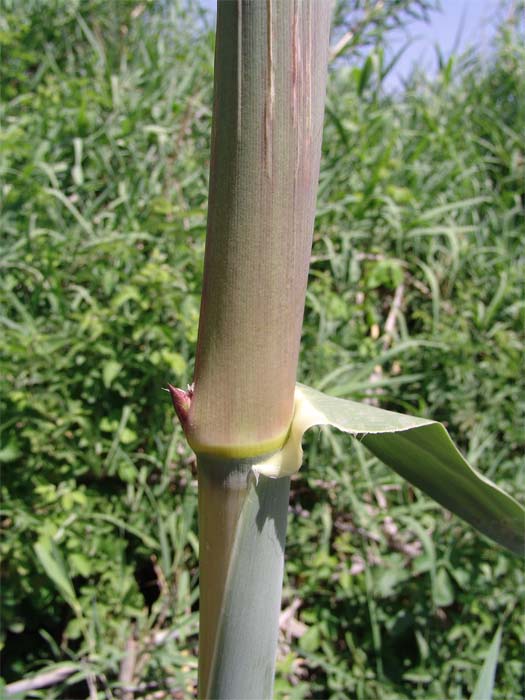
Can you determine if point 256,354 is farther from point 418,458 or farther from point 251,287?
point 418,458

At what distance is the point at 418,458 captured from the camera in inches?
19.5

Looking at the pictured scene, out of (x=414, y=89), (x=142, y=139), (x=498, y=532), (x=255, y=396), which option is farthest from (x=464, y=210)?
(x=255, y=396)

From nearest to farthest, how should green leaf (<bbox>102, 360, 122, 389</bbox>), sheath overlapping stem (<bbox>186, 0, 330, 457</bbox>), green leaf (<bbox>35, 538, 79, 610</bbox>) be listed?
sheath overlapping stem (<bbox>186, 0, 330, 457</bbox>)
green leaf (<bbox>35, 538, 79, 610</bbox>)
green leaf (<bbox>102, 360, 122, 389</bbox>)

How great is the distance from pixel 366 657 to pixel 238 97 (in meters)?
1.46

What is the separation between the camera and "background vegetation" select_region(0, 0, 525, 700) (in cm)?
141

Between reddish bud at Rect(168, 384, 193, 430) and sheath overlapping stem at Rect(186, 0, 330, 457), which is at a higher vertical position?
sheath overlapping stem at Rect(186, 0, 330, 457)

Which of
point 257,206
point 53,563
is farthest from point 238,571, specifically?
point 53,563

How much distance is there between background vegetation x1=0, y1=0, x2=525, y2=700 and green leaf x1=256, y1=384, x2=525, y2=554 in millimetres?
916

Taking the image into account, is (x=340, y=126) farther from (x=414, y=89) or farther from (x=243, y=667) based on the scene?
(x=243, y=667)

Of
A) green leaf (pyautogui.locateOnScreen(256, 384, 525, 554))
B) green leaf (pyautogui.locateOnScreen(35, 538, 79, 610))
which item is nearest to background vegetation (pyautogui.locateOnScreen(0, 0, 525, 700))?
green leaf (pyautogui.locateOnScreen(35, 538, 79, 610))

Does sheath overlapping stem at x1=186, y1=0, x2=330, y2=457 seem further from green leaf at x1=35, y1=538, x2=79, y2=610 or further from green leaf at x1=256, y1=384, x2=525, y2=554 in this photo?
green leaf at x1=35, y1=538, x2=79, y2=610

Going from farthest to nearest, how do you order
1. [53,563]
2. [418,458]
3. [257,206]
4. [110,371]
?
1. [110,371]
2. [53,563]
3. [418,458]
4. [257,206]

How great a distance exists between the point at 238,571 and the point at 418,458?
0.16 meters

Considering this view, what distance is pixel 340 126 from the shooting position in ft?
6.61
